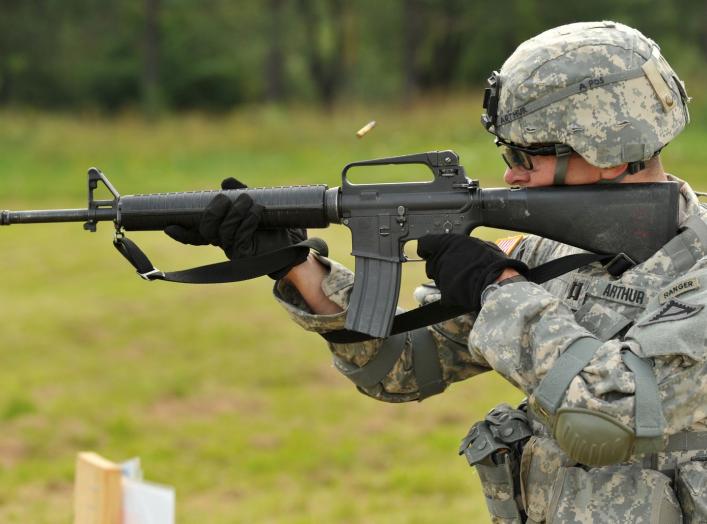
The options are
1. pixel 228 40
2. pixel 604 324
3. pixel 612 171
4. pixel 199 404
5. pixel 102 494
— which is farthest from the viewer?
pixel 228 40

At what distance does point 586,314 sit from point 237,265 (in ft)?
3.94

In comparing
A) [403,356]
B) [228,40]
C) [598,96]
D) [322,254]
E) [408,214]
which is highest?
[228,40]

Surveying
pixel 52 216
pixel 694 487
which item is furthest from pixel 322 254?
pixel 694 487

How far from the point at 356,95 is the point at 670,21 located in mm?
20488

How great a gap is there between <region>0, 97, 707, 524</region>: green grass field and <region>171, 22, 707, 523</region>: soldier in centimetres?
347

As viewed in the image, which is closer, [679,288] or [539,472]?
[679,288]

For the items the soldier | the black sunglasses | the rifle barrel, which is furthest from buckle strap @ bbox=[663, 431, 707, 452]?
the rifle barrel

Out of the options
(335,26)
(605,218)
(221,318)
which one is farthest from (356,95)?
(605,218)

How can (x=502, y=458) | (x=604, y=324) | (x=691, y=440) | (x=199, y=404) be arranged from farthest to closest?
(x=199, y=404), (x=502, y=458), (x=604, y=324), (x=691, y=440)

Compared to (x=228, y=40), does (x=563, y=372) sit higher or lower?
lower

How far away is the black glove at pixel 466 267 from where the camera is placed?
10.2ft

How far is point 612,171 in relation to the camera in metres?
3.20

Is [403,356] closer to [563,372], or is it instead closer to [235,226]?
[235,226]

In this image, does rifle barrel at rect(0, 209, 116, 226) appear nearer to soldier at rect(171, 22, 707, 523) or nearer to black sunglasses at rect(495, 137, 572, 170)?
soldier at rect(171, 22, 707, 523)
